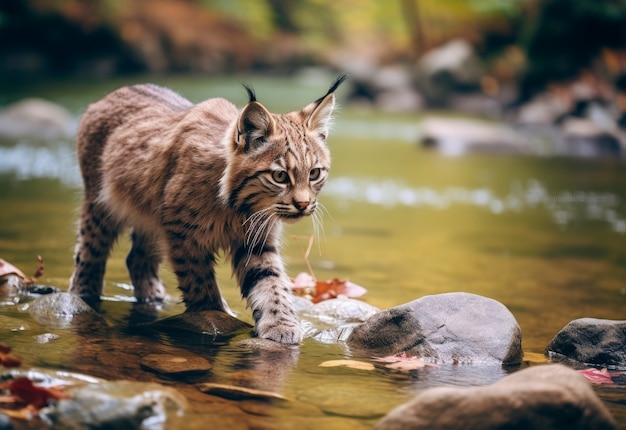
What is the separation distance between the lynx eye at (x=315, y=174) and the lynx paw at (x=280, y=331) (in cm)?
88

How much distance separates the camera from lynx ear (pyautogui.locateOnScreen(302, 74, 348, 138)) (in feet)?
17.6

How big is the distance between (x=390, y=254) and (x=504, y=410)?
4996mm

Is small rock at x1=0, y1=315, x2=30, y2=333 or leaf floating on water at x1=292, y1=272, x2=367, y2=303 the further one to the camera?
leaf floating on water at x1=292, y1=272, x2=367, y2=303

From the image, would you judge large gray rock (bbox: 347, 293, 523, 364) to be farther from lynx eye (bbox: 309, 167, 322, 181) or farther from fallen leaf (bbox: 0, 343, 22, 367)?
fallen leaf (bbox: 0, 343, 22, 367)

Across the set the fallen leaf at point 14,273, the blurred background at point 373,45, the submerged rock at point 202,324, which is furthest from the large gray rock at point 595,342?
the blurred background at point 373,45

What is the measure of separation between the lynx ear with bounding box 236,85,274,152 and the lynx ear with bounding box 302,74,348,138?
0.36m

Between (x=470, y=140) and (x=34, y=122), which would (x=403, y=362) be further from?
(x=34, y=122)

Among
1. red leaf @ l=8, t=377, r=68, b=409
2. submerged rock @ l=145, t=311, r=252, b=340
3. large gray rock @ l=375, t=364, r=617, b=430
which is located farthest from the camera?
submerged rock @ l=145, t=311, r=252, b=340

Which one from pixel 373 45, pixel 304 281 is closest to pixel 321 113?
pixel 304 281

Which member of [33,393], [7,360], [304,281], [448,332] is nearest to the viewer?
[33,393]

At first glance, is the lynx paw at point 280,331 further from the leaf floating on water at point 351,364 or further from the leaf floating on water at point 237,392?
the leaf floating on water at point 237,392

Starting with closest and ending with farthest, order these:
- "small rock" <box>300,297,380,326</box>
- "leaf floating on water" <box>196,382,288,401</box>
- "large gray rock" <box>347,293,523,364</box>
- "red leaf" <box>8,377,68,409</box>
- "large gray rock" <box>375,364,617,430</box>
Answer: "large gray rock" <box>375,364,617,430</box> < "red leaf" <box>8,377,68,409</box> < "leaf floating on water" <box>196,382,288,401</box> < "large gray rock" <box>347,293,523,364</box> < "small rock" <box>300,297,380,326</box>

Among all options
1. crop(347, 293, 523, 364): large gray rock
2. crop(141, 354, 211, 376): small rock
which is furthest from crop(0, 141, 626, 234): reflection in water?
crop(141, 354, 211, 376): small rock

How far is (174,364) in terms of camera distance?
4.48m
